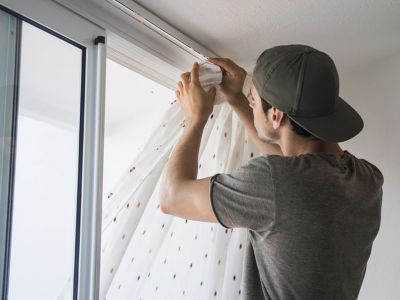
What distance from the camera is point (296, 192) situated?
0.82 metres

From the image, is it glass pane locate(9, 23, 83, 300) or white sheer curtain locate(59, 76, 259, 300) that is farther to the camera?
white sheer curtain locate(59, 76, 259, 300)

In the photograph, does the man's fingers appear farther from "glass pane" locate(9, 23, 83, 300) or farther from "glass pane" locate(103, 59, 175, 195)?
"glass pane" locate(103, 59, 175, 195)

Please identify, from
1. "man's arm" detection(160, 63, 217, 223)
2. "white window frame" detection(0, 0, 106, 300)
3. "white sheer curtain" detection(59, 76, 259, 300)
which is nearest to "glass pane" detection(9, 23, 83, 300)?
"white window frame" detection(0, 0, 106, 300)

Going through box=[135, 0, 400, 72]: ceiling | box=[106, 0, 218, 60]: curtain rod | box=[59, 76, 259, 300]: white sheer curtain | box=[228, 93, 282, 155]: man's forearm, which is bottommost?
box=[59, 76, 259, 300]: white sheer curtain

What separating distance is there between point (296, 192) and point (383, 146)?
0.83 meters

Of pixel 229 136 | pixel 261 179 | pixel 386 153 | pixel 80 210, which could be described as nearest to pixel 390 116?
pixel 386 153

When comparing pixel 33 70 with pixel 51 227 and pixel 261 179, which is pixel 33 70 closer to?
pixel 51 227

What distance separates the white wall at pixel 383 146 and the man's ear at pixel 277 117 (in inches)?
27.7

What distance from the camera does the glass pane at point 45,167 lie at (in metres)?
0.97

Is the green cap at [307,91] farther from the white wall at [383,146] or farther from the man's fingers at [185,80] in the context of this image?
the white wall at [383,146]

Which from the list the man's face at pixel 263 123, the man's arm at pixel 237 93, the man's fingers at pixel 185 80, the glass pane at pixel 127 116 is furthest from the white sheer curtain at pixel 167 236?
the glass pane at pixel 127 116

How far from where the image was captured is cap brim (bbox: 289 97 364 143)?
2.94 ft

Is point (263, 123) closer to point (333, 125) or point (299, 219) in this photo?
point (333, 125)

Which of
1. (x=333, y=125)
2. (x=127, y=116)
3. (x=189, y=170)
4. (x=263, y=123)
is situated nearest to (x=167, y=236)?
(x=189, y=170)
